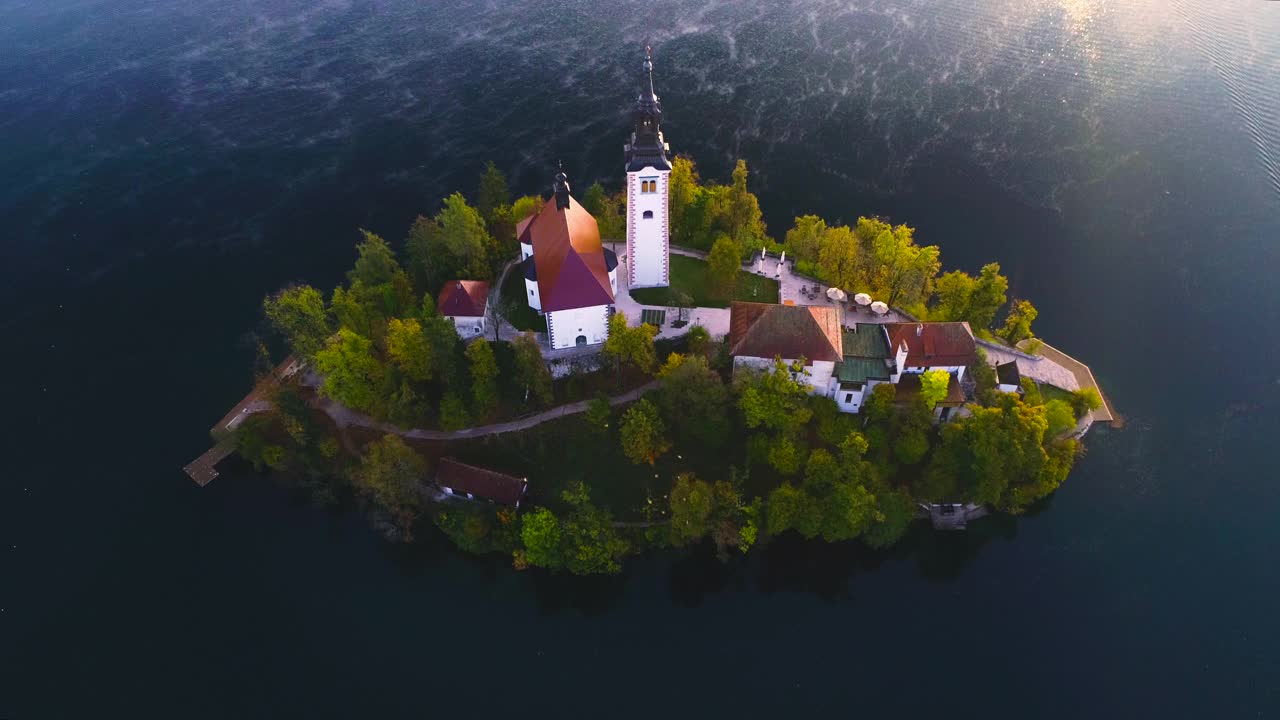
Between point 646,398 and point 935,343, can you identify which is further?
point 646,398

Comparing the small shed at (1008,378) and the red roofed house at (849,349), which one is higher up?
the red roofed house at (849,349)

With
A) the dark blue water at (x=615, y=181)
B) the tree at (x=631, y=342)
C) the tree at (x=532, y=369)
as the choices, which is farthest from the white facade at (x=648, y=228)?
the dark blue water at (x=615, y=181)

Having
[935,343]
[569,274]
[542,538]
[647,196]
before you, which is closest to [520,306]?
[569,274]

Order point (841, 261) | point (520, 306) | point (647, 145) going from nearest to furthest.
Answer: point (647, 145)
point (520, 306)
point (841, 261)

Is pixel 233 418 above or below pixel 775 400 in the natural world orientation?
below

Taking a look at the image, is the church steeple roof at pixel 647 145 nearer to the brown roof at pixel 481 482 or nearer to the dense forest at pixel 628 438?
the dense forest at pixel 628 438

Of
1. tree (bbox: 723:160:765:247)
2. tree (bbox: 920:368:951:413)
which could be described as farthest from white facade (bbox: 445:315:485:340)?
tree (bbox: 920:368:951:413)

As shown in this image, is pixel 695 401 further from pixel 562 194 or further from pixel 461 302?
pixel 461 302
